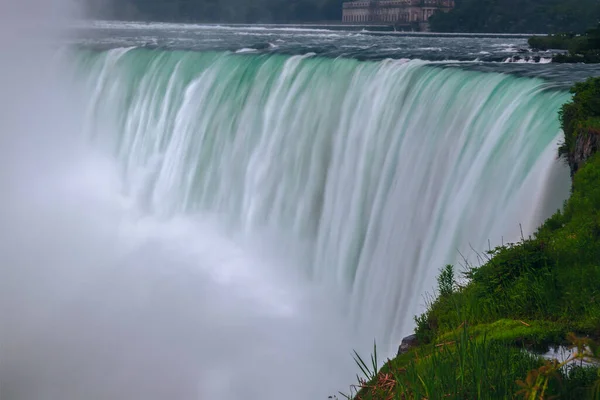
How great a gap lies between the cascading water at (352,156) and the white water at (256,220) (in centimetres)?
4

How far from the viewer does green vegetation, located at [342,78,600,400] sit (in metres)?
4.50

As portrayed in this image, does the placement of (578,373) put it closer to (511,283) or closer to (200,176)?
(511,283)

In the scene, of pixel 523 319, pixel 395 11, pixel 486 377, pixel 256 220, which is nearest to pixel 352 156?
pixel 256 220

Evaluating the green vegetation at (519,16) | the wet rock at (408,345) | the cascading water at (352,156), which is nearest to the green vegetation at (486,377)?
the wet rock at (408,345)

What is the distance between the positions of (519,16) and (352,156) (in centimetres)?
2222

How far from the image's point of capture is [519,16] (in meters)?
34.9

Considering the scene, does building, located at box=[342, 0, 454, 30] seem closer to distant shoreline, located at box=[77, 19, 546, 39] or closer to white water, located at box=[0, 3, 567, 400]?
distant shoreline, located at box=[77, 19, 546, 39]

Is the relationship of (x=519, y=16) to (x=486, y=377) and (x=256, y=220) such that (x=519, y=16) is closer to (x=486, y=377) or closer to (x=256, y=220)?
(x=256, y=220)

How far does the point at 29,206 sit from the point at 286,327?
11.3m

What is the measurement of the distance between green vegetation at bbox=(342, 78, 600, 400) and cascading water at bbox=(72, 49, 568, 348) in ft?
4.61

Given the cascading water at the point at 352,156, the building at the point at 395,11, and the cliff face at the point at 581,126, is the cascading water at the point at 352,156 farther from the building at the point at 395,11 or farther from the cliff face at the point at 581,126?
the building at the point at 395,11

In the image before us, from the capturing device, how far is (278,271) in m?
16.5

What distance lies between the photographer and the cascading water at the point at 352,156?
37.2 feet

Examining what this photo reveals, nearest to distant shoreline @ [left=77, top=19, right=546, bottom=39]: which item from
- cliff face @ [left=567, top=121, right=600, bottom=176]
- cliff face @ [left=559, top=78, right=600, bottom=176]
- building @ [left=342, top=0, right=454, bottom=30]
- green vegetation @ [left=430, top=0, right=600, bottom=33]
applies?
building @ [left=342, top=0, right=454, bottom=30]
